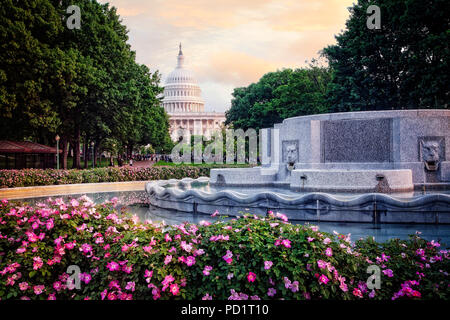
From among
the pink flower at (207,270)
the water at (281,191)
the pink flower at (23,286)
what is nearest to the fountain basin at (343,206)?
the water at (281,191)

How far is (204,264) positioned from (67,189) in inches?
664

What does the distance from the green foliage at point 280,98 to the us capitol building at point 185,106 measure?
80.4 m

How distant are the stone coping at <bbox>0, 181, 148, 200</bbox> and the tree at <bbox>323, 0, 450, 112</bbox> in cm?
1822

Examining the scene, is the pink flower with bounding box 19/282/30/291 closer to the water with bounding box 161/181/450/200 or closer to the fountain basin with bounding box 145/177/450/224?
the fountain basin with bounding box 145/177/450/224

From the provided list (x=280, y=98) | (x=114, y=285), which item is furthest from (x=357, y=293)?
(x=280, y=98)

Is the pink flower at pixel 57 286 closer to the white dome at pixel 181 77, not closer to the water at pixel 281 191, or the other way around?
the water at pixel 281 191

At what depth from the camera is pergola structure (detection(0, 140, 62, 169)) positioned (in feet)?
91.2

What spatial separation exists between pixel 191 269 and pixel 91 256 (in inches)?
49.2

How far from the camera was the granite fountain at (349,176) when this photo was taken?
8969mm

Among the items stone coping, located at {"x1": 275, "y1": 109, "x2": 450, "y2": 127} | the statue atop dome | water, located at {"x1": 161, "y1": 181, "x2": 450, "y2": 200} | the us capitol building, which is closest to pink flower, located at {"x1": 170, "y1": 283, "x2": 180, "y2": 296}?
water, located at {"x1": 161, "y1": 181, "x2": 450, "y2": 200}

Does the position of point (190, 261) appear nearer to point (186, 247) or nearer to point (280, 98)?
point (186, 247)

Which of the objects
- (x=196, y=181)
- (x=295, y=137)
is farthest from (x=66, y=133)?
(x=295, y=137)

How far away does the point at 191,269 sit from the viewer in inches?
160

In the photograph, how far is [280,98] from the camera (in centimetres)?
4281
